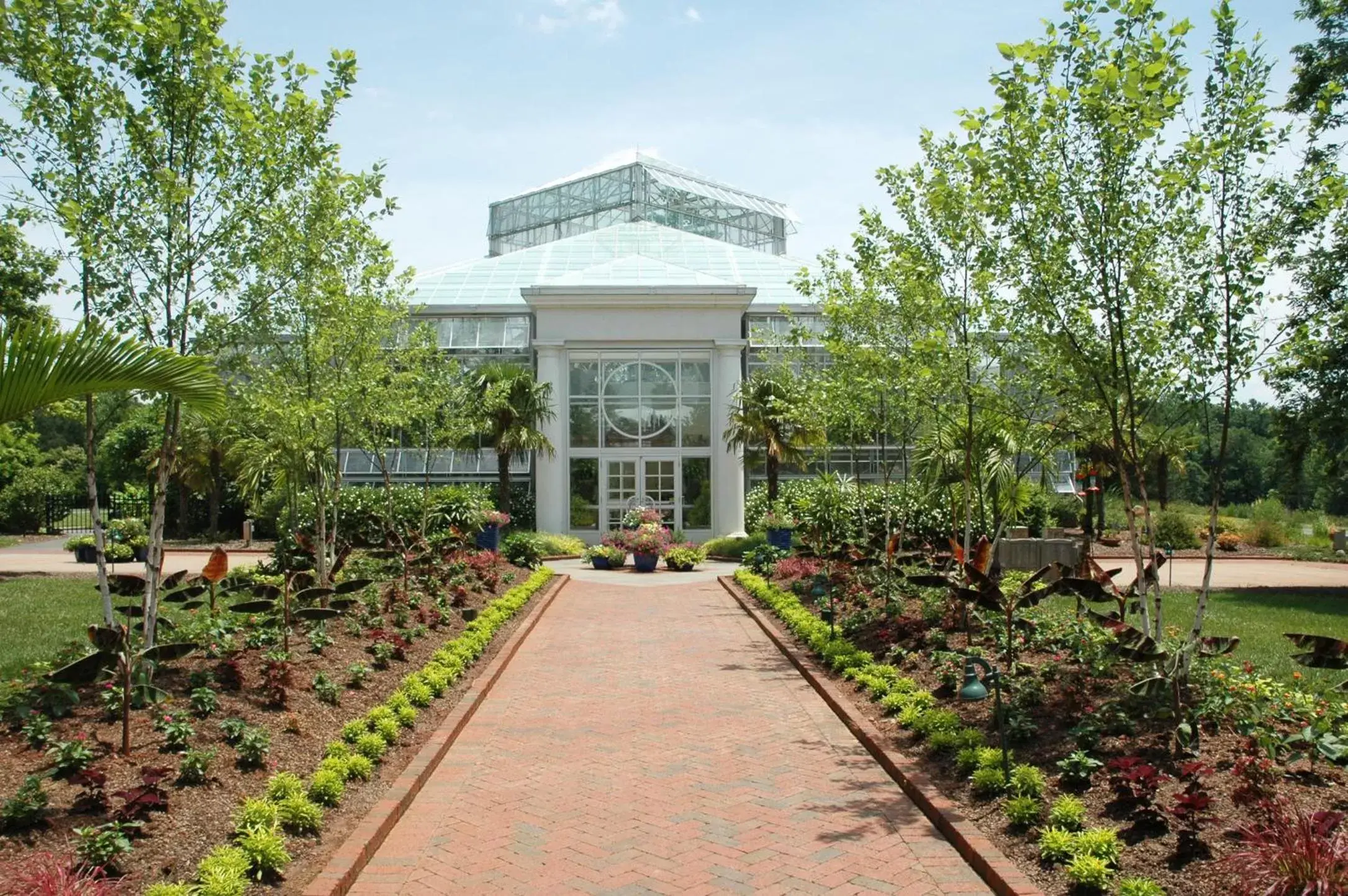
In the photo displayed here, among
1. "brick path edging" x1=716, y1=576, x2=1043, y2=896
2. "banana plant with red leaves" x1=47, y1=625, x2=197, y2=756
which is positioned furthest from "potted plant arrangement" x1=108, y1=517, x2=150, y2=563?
"brick path edging" x1=716, y1=576, x2=1043, y2=896

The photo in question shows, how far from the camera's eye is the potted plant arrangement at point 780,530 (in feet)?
71.8

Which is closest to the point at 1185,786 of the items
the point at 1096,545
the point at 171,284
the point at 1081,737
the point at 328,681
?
the point at 1081,737

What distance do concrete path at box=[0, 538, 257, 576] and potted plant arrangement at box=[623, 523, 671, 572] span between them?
7.25 metres

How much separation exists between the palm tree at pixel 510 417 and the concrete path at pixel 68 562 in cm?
569

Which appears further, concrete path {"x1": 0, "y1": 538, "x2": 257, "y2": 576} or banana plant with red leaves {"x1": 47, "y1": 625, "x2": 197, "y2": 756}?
concrete path {"x1": 0, "y1": 538, "x2": 257, "y2": 576}

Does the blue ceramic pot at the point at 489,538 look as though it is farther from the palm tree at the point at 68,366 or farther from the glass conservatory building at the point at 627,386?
the palm tree at the point at 68,366

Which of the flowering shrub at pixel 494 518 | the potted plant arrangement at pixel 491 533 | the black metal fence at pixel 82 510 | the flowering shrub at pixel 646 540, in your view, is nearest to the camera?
the flowering shrub at pixel 494 518

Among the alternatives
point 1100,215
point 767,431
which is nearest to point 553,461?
point 767,431

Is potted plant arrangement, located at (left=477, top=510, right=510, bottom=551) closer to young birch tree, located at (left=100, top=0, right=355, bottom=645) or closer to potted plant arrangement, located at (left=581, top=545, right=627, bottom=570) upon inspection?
potted plant arrangement, located at (left=581, top=545, right=627, bottom=570)

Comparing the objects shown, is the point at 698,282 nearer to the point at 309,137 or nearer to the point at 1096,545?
the point at 1096,545

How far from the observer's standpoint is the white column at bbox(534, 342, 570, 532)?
26.3m

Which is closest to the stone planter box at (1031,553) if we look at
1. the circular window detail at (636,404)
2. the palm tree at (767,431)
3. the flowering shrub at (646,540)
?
the palm tree at (767,431)

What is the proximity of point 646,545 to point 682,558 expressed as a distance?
978 millimetres

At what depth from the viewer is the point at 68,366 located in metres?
4.75
